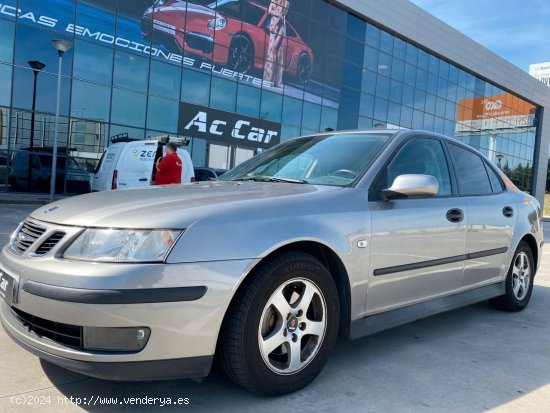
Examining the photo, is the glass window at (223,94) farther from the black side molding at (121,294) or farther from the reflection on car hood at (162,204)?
the black side molding at (121,294)

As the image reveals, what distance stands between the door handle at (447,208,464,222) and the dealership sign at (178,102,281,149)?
54.3 feet

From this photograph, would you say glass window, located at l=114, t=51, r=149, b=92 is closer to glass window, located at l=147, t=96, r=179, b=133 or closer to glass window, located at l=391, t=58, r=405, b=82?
glass window, located at l=147, t=96, r=179, b=133

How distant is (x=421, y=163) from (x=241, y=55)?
18479 millimetres

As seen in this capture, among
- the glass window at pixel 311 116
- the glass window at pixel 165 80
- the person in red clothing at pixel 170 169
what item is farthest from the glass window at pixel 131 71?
the person in red clothing at pixel 170 169

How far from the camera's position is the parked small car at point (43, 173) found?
1550 centimetres

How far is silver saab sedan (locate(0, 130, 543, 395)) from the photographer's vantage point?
2.09 meters

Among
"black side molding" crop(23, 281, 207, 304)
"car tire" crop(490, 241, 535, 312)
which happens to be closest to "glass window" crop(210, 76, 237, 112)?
"car tire" crop(490, 241, 535, 312)

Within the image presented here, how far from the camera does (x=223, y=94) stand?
66.8ft

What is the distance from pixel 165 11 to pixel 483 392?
18.4 meters

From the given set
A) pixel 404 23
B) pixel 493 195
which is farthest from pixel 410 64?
pixel 493 195

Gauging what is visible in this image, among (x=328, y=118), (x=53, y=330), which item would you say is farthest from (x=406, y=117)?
(x=53, y=330)

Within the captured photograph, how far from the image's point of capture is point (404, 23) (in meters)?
28.3

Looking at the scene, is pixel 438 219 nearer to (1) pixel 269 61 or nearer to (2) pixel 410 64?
(1) pixel 269 61

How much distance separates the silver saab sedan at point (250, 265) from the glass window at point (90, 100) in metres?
14.6
